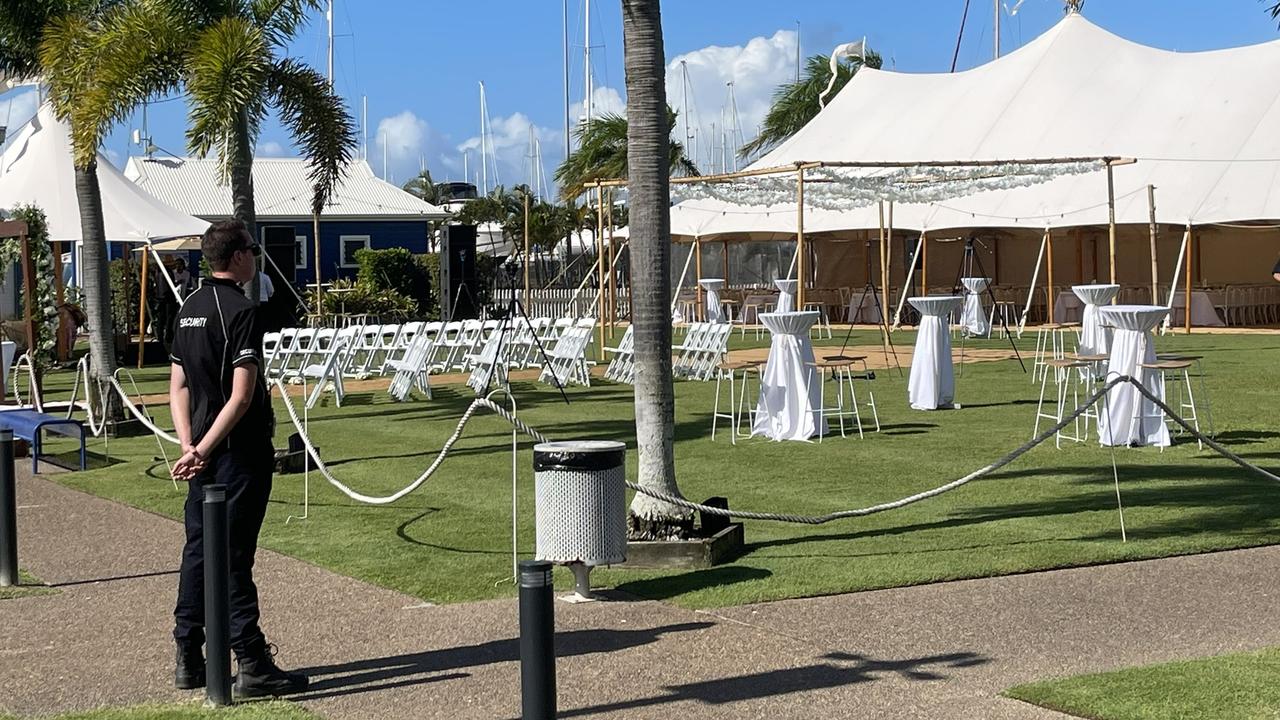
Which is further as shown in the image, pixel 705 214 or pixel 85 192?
pixel 705 214

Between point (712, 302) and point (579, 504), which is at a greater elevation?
point (712, 302)

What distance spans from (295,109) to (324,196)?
138 centimetres

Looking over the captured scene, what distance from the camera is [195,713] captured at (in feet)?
19.3

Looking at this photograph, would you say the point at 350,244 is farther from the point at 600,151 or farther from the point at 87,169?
the point at 87,169

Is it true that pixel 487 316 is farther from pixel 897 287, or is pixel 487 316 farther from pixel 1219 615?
pixel 1219 615

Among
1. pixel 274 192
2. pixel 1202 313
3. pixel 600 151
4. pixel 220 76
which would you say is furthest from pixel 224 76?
pixel 274 192

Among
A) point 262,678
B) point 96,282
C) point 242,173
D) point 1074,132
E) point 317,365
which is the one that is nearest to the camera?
point 262,678

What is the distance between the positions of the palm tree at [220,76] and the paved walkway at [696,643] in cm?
633

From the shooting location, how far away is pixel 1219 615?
A: 22.8 ft

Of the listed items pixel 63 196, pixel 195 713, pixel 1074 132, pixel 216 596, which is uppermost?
pixel 1074 132

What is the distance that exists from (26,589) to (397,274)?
114 feet

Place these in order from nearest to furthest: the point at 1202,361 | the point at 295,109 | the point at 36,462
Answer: the point at 36,462 → the point at 295,109 → the point at 1202,361

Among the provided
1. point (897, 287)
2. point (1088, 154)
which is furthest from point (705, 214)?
point (1088, 154)

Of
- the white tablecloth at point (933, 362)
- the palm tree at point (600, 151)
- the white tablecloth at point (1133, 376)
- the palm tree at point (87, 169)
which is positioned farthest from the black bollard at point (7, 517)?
the palm tree at point (600, 151)
